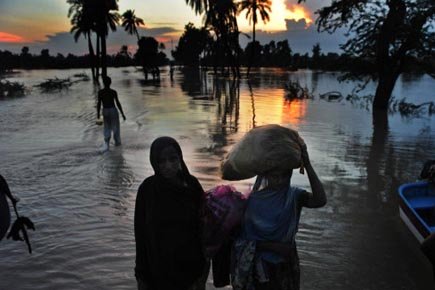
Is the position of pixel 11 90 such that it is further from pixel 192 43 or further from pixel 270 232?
pixel 192 43

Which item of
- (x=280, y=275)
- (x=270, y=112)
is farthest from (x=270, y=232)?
(x=270, y=112)

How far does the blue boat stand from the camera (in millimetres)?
5603

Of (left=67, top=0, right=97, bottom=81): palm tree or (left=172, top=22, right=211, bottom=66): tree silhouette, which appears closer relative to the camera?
(left=67, top=0, right=97, bottom=81): palm tree

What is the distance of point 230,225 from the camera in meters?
2.65

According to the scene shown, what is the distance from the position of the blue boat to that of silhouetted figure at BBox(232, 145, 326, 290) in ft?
11.1

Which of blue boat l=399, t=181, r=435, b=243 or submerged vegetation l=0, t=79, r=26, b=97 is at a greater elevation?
submerged vegetation l=0, t=79, r=26, b=97

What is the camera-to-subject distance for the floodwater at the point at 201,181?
525 cm

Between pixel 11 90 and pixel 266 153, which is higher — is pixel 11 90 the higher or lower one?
the lower one

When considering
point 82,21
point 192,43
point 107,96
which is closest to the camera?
point 107,96

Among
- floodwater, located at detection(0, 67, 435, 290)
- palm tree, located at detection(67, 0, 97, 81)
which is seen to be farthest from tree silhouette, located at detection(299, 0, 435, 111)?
palm tree, located at detection(67, 0, 97, 81)

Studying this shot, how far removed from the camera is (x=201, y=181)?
887cm

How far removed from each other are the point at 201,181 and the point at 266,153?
639 centimetres

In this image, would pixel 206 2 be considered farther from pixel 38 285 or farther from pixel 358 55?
pixel 38 285

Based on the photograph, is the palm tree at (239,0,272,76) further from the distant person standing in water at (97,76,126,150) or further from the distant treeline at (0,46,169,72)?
the distant treeline at (0,46,169,72)
